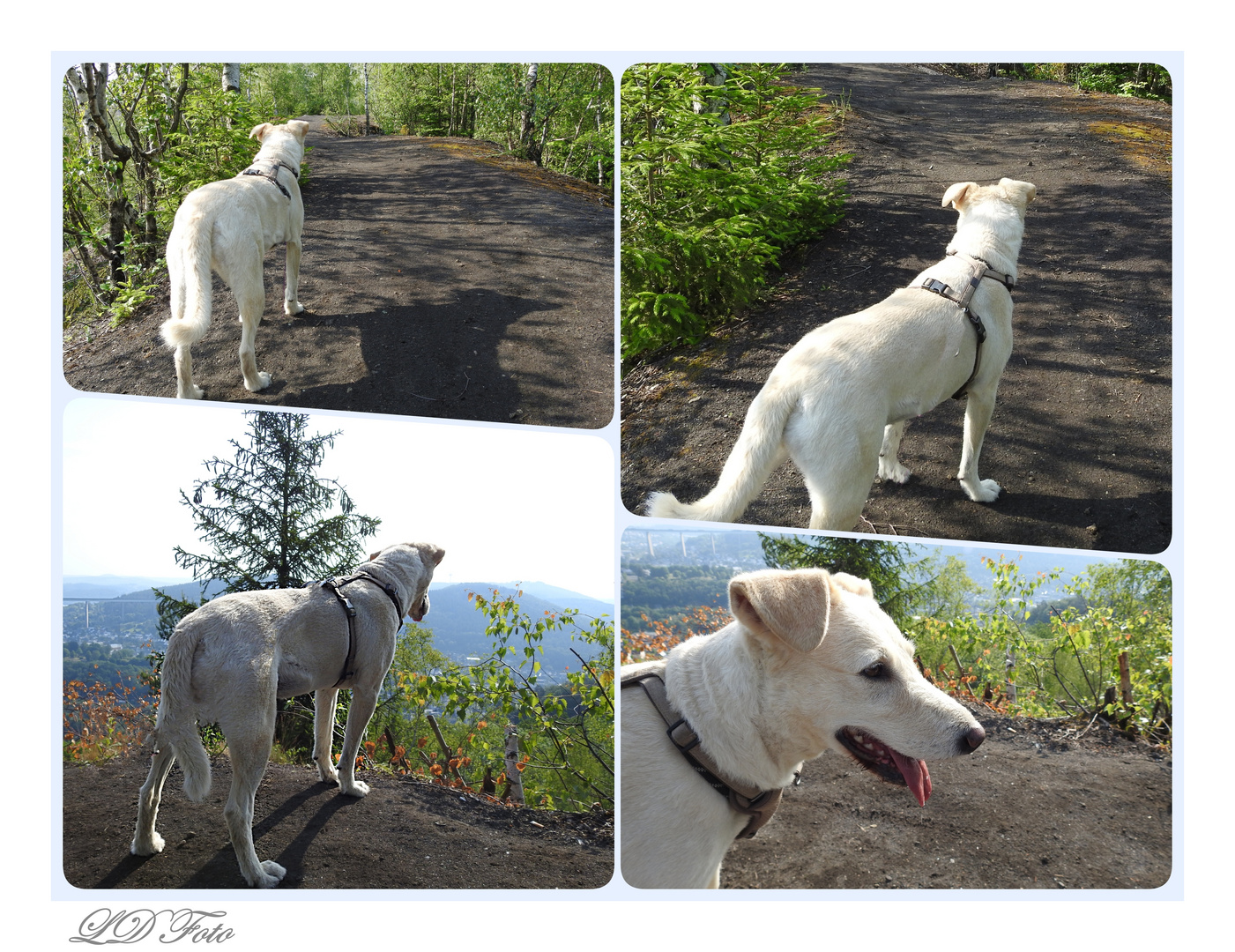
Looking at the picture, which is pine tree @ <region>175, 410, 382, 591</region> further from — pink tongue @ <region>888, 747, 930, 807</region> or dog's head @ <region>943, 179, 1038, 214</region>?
dog's head @ <region>943, 179, 1038, 214</region>

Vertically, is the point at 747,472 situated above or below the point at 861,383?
below

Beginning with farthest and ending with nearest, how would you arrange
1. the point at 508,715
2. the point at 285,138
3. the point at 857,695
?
the point at 285,138
the point at 508,715
the point at 857,695

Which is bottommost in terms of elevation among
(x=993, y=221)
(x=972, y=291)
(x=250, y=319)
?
(x=250, y=319)

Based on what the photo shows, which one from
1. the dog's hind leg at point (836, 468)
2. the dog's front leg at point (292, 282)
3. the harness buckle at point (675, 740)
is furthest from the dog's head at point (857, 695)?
the dog's front leg at point (292, 282)

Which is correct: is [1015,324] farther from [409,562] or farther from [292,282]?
[292,282]

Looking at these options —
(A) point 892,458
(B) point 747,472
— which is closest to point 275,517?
(B) point 747,472

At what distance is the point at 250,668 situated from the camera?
3080 millimetres

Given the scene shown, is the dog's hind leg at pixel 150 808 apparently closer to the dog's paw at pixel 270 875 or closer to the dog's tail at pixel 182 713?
the dog's tail at pixel 182 713

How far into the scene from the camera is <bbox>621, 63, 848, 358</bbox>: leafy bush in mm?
3393

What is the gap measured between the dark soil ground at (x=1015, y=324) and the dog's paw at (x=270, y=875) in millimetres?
2052

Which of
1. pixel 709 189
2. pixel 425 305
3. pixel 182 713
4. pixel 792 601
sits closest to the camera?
pixel 792 601

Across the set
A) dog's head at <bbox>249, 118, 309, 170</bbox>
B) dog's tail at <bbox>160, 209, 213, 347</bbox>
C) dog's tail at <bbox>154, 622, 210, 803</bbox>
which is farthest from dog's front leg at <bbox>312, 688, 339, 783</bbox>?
dog's head at <bbox>249, 118, 309, 170</bbox>

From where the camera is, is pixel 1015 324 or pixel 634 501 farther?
pixel 1015 324

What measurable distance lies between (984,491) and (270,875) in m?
3.69
